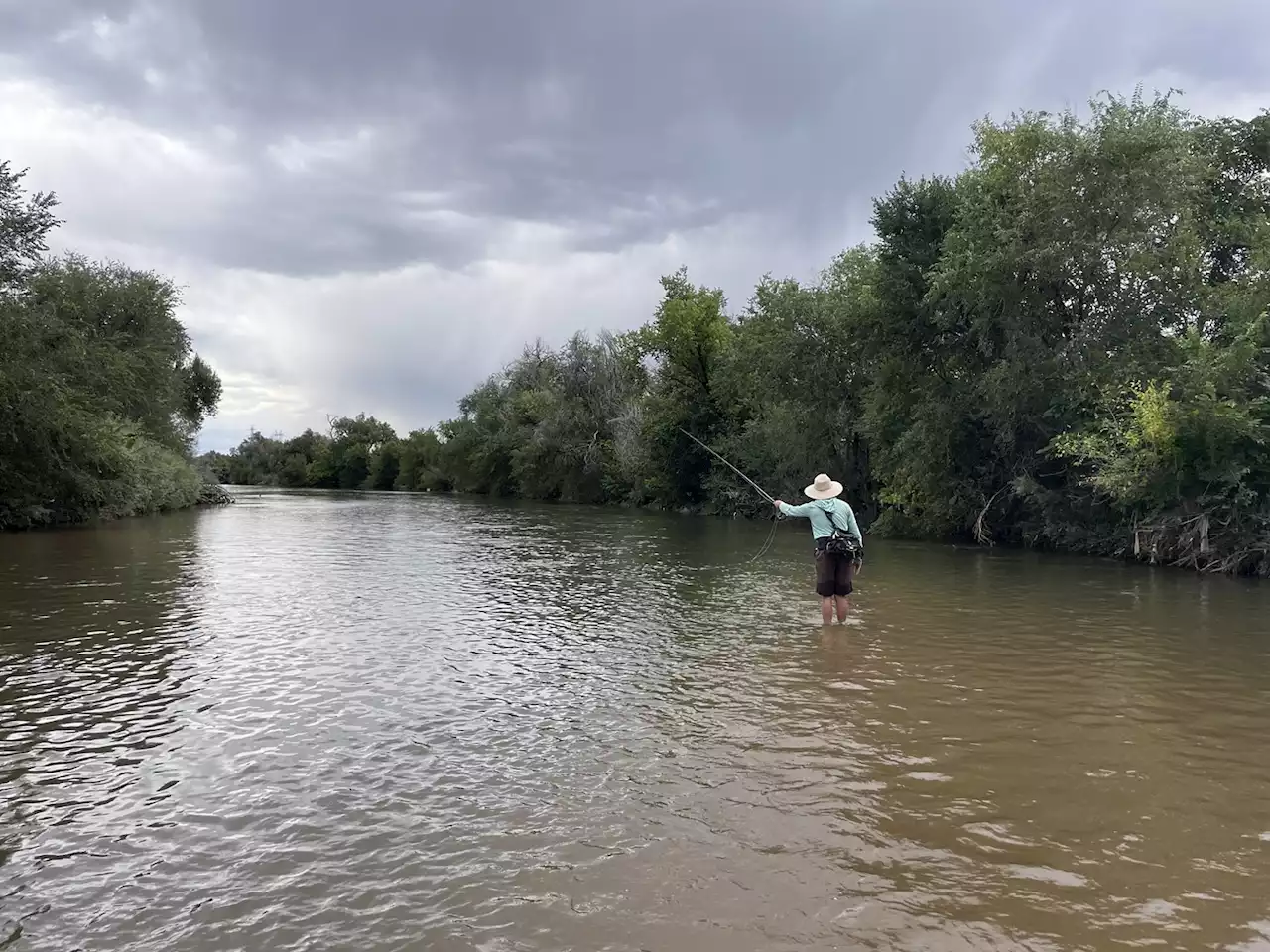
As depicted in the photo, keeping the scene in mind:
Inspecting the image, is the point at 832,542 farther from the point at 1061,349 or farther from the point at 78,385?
the point at 78,385

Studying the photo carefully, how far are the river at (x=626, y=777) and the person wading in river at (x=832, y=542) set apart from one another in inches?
25.1

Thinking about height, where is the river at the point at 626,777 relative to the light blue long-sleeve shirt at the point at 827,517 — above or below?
below

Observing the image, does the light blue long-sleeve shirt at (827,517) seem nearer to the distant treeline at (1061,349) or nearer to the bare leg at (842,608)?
the bare leg at (842,608)

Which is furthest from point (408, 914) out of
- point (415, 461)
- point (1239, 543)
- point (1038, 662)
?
point (415, 461)

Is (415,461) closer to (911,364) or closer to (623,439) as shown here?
(623,439)

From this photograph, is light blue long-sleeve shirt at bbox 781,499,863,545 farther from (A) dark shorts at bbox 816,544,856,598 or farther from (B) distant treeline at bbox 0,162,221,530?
(B) distant treeline at bbox 0,162,221,530

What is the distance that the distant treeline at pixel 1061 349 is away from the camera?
894 inches

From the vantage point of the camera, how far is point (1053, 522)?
28.3 m

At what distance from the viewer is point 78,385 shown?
35.4 meters

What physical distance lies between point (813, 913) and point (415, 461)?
120 metres

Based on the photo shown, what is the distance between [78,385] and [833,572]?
34.8 m

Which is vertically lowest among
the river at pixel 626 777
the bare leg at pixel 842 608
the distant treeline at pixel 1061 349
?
the river at pixel 626 777

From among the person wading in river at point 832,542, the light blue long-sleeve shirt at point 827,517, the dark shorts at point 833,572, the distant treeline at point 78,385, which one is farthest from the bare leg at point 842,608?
the distant treeline at point 78,385

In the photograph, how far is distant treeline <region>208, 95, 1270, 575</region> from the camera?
22.7m
